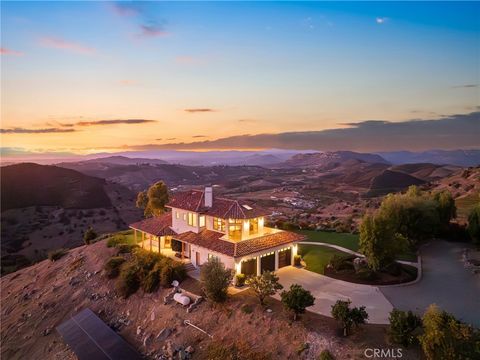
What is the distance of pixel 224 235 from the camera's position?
2945 cm

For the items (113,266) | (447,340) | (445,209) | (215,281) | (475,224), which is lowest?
(113,266)

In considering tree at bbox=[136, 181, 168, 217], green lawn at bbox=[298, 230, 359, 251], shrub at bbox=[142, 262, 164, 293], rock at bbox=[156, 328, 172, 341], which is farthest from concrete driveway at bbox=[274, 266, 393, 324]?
tree at bbox=[136, 181, 168, 217]

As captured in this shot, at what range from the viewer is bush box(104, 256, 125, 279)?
32.7 m

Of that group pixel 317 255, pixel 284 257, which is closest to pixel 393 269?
pixel 317 255

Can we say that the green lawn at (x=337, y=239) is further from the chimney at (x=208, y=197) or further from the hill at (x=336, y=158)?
the hill at (x=336, y=158)

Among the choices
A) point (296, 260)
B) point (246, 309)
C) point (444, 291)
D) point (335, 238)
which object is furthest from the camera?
point (335, 238)

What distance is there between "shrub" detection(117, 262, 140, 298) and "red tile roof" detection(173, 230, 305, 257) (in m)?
4.91

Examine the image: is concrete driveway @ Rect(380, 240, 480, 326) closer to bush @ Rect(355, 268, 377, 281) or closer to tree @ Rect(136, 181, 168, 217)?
bush @ Rect(355, 268, 377, 281)

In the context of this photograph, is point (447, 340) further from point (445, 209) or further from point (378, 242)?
point (445, 209)

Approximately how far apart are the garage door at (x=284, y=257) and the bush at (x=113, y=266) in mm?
16081

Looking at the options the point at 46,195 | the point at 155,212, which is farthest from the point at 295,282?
the point at 46,195

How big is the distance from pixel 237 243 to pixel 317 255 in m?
9.36

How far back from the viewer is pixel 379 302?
22.0 m

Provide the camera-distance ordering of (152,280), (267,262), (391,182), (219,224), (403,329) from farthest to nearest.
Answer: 1. (391,182)
2. (219,224)
3. (152,280)
4. (267,262)
5. (403,329)
